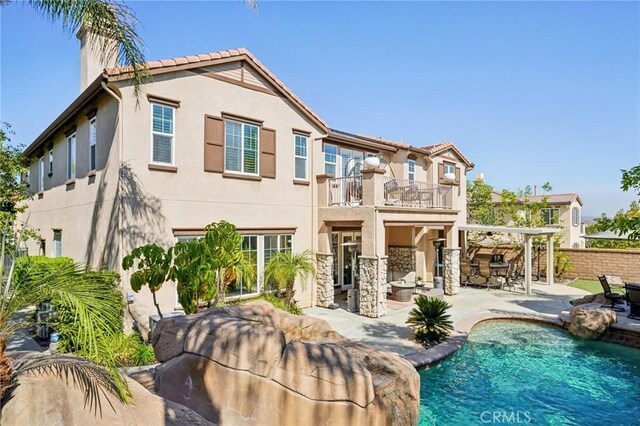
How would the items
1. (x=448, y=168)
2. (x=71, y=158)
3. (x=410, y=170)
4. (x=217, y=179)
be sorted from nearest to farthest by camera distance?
(x=217, y=179)
(x=71, y=158)
(x=410, y=170)
(x=448, y=168)

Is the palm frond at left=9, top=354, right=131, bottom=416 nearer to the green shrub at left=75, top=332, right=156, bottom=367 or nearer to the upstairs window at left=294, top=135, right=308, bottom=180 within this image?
the green shrub at left=75, top=332, right=156, bottom=367

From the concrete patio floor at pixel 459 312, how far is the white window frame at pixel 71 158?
11.6 m

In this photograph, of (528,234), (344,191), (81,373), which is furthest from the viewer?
(528,234)

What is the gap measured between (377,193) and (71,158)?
13428 millimetres

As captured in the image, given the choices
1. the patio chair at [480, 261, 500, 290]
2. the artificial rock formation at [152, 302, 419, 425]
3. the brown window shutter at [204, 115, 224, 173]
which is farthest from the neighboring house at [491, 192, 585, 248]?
the artificial rock formation at [152, 302, 419, 425]

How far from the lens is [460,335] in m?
12.1

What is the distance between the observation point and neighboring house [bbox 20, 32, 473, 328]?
1169 cm

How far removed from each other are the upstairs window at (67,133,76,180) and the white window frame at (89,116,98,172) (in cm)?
252

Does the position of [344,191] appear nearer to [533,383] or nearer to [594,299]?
[533,383]

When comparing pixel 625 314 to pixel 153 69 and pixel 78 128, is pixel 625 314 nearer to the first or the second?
pixel 153 69

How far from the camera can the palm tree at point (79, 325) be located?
475cm

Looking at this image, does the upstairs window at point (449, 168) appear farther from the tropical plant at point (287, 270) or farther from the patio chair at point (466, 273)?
the tropical plant at point (287, 270)

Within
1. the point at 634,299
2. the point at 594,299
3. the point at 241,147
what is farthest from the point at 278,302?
the point at 594,299

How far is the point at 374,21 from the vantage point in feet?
44.3
